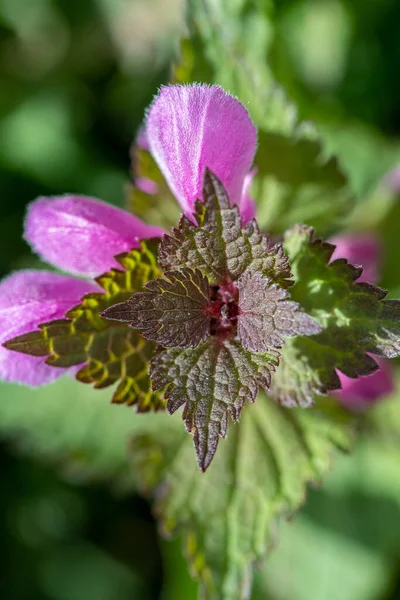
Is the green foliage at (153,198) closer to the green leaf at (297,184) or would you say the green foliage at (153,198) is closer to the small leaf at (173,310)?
the green leaf at (297,184)

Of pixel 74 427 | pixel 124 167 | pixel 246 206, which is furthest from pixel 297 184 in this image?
pixel 124 167

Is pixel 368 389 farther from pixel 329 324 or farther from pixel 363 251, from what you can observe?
pixel 329 324

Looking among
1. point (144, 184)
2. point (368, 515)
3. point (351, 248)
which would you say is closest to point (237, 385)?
point (144, 184)

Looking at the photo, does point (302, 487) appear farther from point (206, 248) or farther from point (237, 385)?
point (206, 248)

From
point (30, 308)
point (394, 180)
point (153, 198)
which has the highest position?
point (394, 180)

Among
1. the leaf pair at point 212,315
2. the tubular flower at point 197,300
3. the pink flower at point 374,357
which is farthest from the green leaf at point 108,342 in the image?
the pink flower at point 374,357

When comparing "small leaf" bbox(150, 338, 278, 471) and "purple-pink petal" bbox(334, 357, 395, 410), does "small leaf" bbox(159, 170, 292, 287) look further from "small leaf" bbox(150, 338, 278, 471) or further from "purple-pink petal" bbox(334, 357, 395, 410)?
"purple-pink petal" bbox(334, 357, 395, 410)
